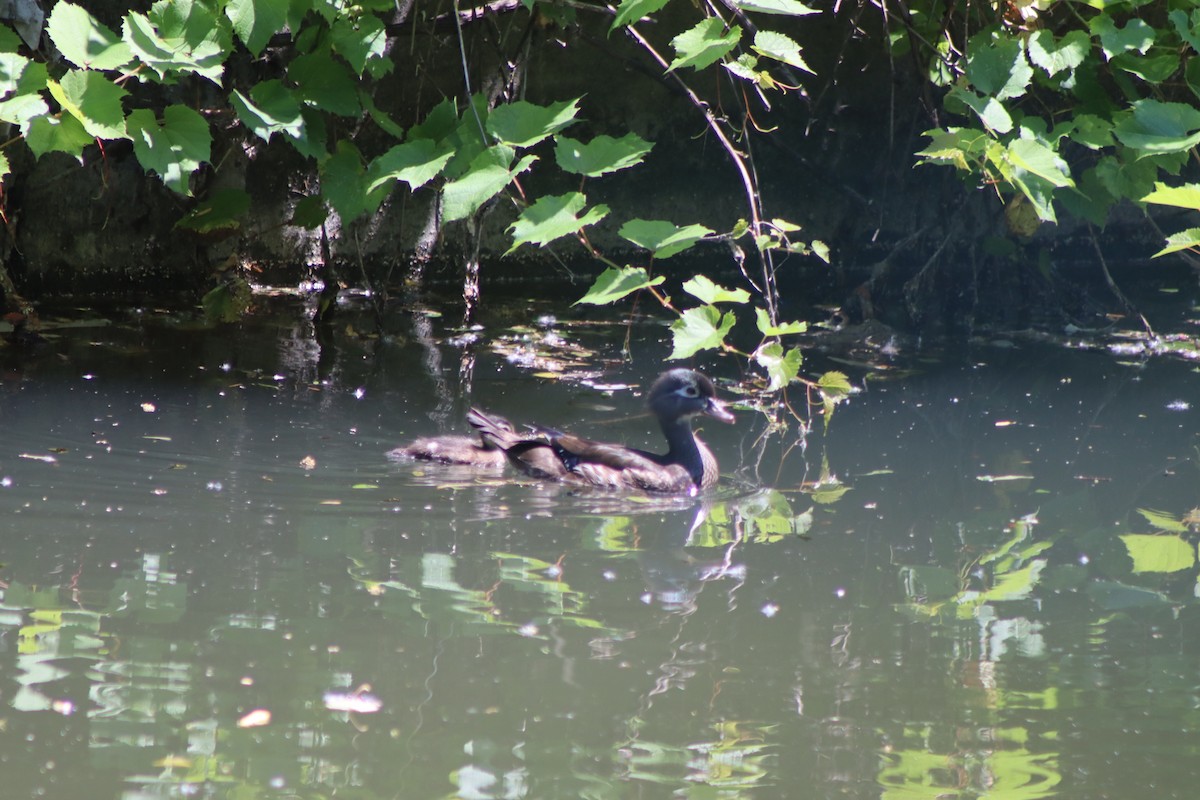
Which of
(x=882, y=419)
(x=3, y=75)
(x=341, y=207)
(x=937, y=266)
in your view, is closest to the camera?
(x=3, y=75)

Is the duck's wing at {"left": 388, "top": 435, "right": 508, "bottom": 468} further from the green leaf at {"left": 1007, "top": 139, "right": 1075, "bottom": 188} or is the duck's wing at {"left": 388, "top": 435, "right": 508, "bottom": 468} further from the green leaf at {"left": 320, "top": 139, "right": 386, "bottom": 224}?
the green leaf at {"left": 1007, "top": 139, "right": 1075, "bottom": 188}

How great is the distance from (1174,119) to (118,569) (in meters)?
3.74

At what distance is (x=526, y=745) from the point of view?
10.6 feet

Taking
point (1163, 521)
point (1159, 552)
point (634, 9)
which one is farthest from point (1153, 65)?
point (634, 9)

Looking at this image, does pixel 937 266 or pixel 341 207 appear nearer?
pixel 341 207

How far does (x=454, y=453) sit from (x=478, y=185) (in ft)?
5.65

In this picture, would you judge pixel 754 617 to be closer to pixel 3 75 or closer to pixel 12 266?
pixel 3 75

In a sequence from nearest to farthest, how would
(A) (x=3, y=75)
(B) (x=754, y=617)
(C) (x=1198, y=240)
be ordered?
(C) (x=1198, y=240) → (B) (x=754, y=617) → (A) (x=3, y=75)

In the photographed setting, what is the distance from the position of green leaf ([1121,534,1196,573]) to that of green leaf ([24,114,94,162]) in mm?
4099

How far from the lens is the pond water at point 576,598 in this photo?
10.4ft

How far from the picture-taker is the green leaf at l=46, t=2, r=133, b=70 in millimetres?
4594

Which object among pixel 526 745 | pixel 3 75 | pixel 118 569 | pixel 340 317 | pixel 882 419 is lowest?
pixel 526 745

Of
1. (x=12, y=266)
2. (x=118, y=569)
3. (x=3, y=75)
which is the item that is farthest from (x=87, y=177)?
(x=118, y=569)

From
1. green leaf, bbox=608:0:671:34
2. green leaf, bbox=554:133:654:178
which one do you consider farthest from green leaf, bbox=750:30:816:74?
green leaf, bbox=554:133:654:178
